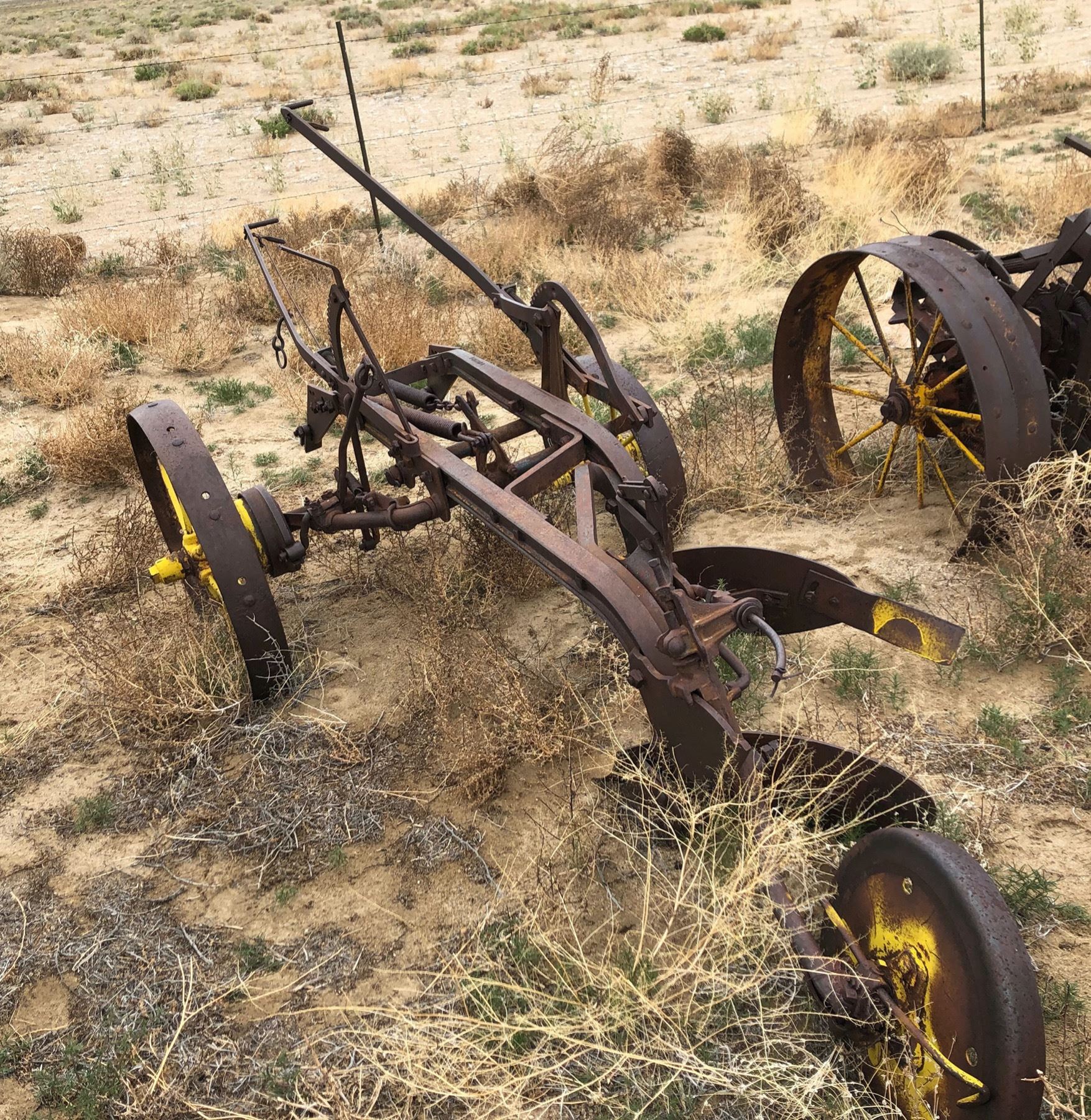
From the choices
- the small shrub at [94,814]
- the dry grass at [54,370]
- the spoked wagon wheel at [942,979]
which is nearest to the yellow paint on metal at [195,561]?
the small shrub at [94,814]

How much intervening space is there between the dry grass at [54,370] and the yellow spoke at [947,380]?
18.3 ft

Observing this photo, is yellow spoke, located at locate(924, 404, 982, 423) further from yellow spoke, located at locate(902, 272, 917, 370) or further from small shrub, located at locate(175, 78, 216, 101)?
small shrub, located at locate(175, 78, 216, 101)

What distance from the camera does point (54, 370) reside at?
7062 mm

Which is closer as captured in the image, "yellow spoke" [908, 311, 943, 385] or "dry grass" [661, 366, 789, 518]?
"yellow spoke" [908, 311, 943, 385]

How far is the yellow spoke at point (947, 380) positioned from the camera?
4.41 m

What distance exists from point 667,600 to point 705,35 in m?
20.7

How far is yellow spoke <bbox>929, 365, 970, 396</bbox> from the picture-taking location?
14.5 feet

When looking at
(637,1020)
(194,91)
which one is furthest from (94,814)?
(194,91)

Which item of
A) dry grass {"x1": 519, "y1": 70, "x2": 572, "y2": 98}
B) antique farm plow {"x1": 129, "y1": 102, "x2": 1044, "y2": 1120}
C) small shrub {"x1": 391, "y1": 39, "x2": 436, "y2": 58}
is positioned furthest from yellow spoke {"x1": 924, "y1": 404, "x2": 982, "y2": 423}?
small shrub {"x1": 391, "y1": 39, "x2": 436, "y2": 58}

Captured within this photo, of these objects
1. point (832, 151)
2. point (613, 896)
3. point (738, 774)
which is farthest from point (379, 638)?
point (832, 151)

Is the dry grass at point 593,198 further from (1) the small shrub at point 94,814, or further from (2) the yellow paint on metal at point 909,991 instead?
(2) the yellow paint on metal at point 909,991

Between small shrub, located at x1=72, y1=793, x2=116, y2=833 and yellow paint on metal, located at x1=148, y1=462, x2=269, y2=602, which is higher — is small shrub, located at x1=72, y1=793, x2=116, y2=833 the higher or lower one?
the lower one

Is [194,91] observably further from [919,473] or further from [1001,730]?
[1001,730]

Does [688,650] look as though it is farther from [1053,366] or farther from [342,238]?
[342,238]
